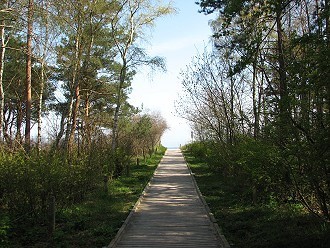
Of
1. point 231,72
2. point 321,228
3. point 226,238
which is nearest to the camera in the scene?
point 231,72

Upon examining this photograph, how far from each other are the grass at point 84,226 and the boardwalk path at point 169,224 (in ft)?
1.17

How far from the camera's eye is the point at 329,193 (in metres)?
6.68

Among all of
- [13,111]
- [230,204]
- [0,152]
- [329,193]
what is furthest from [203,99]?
[13,111]

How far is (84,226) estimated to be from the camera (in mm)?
8961

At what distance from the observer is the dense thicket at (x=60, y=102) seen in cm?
897

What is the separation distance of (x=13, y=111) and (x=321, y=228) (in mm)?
27676

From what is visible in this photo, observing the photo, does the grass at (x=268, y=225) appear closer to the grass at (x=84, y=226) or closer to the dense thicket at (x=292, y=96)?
the dense thicket at (x=292, y=96)

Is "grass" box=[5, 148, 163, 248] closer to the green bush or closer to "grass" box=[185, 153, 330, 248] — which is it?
the green bush

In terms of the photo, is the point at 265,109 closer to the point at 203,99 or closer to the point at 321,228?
the point at 321,228

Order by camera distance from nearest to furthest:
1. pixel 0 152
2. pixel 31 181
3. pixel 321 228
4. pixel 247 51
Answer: pixel 247 51 → pixel 321 228 → pixel 31 181 → pixel 0 152

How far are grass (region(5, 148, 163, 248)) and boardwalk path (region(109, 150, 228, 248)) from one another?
36cm

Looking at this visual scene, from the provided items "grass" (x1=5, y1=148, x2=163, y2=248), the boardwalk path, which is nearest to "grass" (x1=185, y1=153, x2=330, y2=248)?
the boardwalk path

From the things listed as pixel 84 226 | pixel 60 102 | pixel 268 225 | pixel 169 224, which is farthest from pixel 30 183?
pixel 60 102

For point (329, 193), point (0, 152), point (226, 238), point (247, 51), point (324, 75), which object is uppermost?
point (247, 51)
